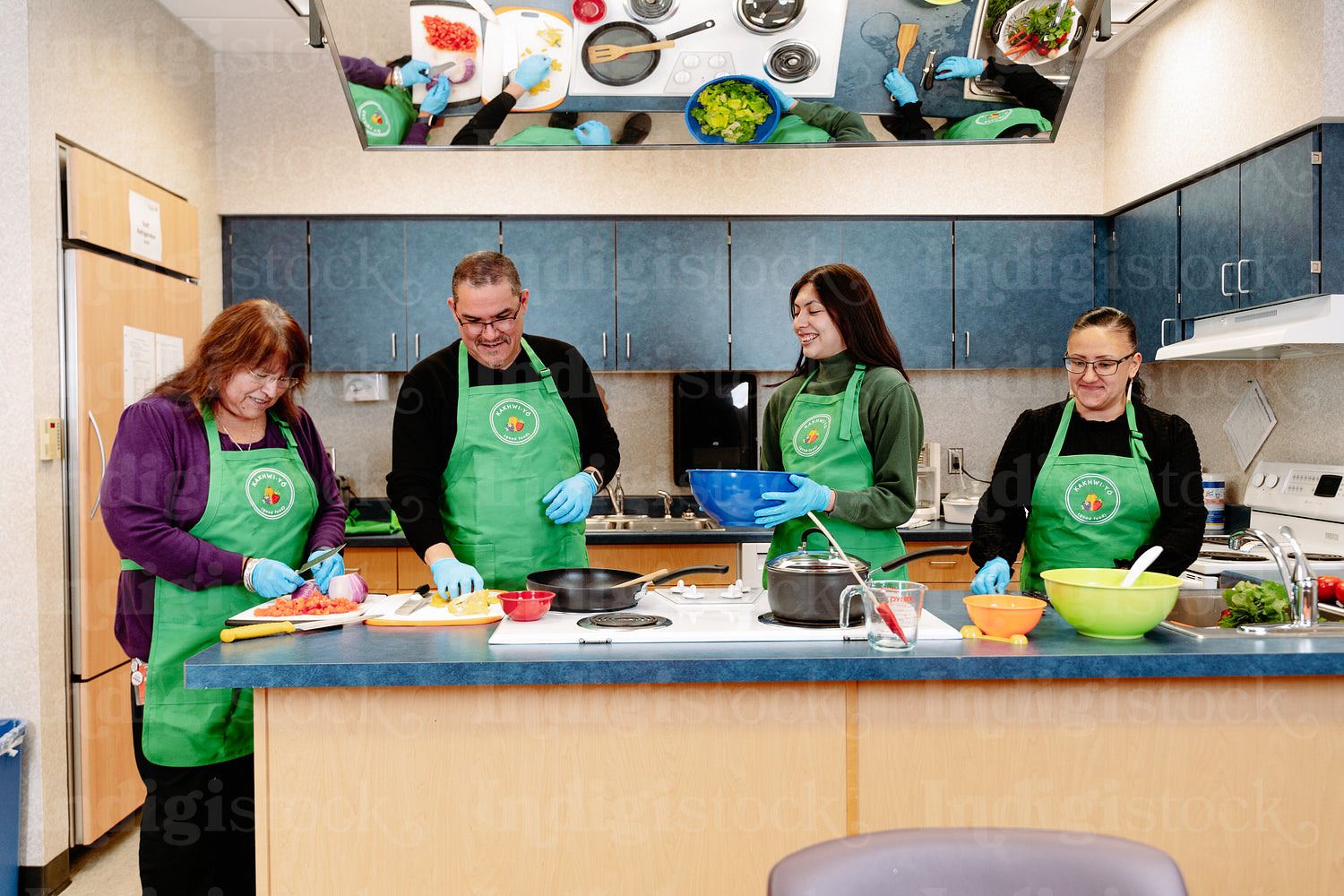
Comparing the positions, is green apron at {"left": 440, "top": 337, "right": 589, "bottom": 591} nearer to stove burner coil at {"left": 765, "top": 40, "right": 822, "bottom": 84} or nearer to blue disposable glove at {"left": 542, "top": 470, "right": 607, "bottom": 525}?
blue disposable glove at {"left": 542, "top": 470, "right": 607, "bottom": 525}

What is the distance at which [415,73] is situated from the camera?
1.81m

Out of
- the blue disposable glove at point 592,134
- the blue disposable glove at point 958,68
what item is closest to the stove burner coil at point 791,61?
the blue disposable glove at point 958,68

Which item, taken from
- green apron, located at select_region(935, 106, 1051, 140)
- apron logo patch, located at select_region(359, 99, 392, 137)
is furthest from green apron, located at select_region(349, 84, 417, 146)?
green apron, located at select_region(935, 106, 1051, 140)

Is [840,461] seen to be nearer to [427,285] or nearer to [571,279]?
[571,279]

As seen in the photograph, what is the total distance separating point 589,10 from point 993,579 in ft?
4.56

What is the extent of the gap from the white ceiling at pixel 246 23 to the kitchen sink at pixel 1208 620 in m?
3.40

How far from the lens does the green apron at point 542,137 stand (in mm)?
1862

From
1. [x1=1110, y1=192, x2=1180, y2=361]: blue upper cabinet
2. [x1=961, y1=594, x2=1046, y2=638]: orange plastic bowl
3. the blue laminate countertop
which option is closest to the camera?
the blue laminate countertop

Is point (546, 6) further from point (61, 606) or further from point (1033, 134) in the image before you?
point (61, 606)

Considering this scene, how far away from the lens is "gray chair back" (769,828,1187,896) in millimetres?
841

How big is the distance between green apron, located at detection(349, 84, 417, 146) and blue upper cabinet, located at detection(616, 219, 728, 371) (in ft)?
6.90

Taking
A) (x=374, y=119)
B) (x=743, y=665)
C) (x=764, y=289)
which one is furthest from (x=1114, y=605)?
(x=764, y=289)

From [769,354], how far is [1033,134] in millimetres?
2103

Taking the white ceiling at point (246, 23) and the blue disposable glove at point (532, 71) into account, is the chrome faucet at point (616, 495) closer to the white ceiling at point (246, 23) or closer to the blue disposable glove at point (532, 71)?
the white ceiling at point (246, 23)
